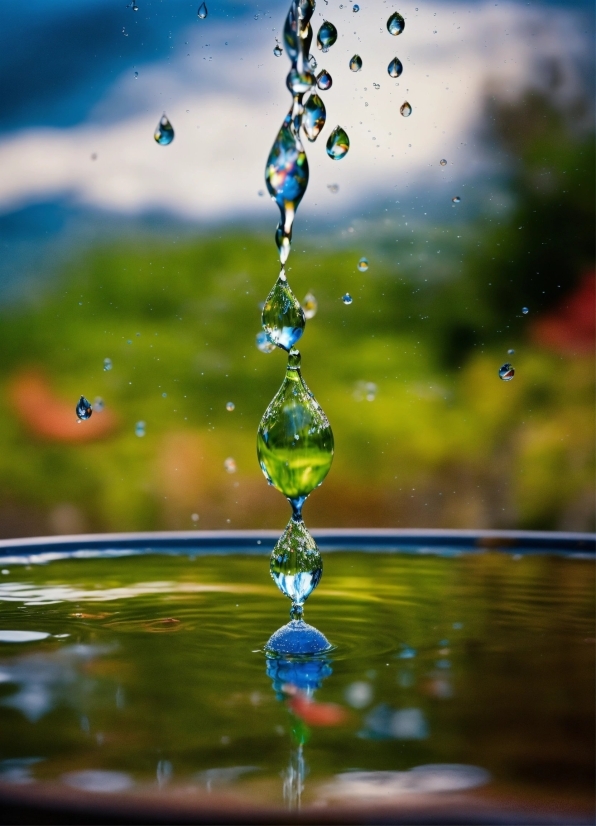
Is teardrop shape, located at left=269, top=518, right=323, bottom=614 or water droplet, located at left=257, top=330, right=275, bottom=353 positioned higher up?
water droplet, located at left=257, top=330, right=275, bottom=353

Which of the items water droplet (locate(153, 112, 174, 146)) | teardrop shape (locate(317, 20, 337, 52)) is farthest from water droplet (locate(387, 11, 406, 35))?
water droplet (locate(153, 112, 174, 146))

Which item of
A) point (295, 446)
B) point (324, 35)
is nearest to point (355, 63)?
point (324, 35)

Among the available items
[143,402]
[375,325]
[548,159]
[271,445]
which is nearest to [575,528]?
[375,325]

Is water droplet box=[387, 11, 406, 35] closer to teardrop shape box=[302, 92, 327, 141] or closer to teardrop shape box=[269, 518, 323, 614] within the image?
teardrop shape box=[302, 92, 327, 141]

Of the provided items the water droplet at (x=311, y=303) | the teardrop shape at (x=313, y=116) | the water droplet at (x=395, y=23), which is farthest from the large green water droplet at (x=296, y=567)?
the water droplet at (x=311, y=303)

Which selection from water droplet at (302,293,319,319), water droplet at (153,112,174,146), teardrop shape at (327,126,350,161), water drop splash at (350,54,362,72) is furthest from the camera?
water droplet at (302,293,319,319)

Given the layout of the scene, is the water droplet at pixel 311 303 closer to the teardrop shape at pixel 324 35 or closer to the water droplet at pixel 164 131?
the water droplet at pixel 164 131
